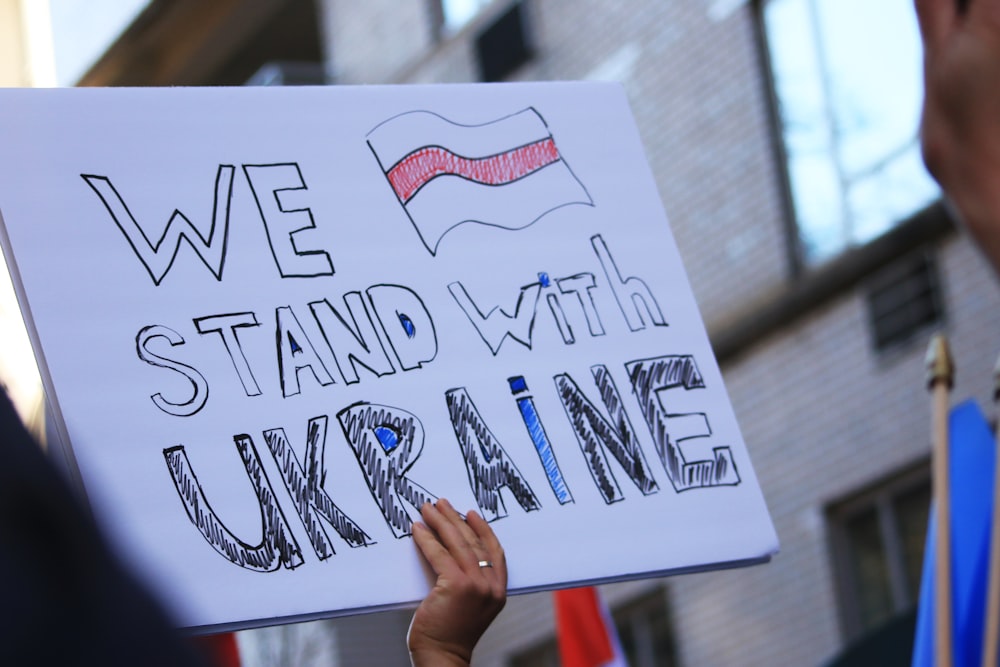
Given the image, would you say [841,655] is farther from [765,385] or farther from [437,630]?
[437,630]

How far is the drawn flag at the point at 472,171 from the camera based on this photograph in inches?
104

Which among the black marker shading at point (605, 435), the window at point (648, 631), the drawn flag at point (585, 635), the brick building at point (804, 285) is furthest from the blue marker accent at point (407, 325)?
the window at point (648, 631)

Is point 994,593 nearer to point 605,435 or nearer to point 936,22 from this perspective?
point 605,435

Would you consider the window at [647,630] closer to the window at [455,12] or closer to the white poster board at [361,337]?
the window at [455,12]

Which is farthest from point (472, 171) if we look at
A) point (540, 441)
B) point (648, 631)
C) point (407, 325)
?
point (648, 631)

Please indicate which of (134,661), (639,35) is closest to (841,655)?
(639,35)

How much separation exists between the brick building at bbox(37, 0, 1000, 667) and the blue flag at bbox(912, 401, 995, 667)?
3.06 meters

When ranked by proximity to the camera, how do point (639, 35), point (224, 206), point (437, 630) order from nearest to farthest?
point (437, 630)
point (224, 206)
point (639, 35)

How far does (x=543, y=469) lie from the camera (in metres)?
2.53

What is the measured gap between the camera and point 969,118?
1.20 metres

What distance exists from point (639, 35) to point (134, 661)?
425 inches

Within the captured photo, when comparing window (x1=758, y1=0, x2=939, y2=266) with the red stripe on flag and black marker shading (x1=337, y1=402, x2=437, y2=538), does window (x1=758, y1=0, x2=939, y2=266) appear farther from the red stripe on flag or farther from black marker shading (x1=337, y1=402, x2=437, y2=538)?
black marker shading (x1=337, y1=402, x2=437, y2=538)

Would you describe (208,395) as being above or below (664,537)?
above

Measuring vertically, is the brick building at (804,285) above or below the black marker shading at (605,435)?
above
